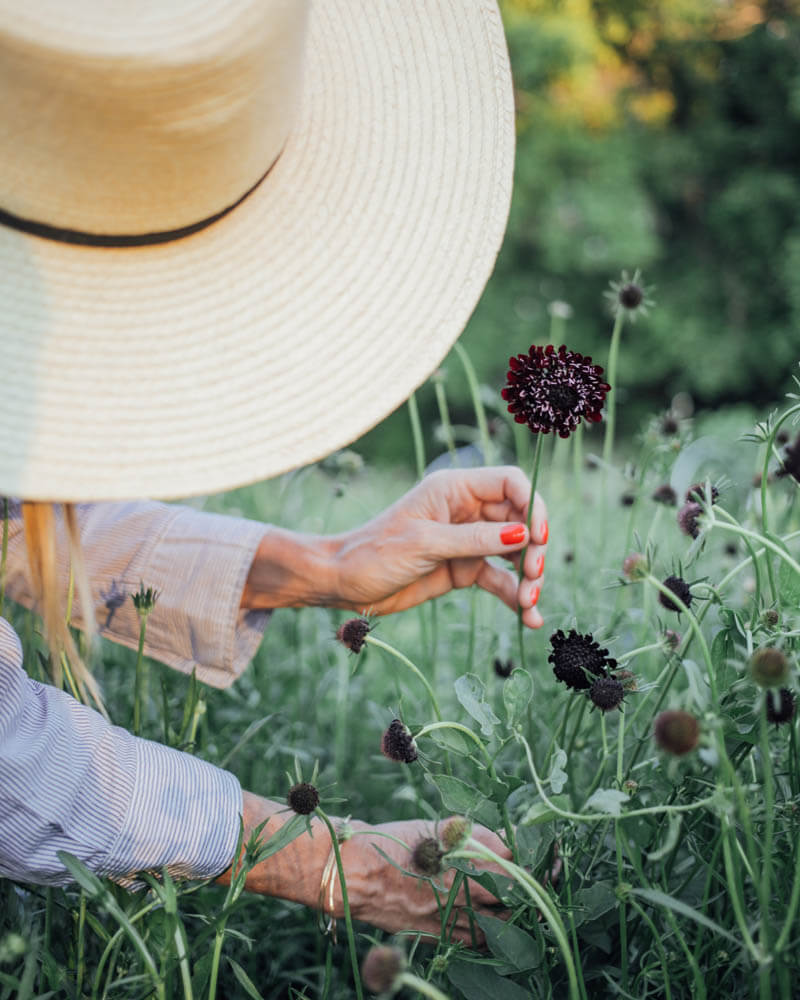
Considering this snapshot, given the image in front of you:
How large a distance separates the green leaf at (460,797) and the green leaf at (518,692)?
0.07 metres

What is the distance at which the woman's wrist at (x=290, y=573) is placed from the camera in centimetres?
120

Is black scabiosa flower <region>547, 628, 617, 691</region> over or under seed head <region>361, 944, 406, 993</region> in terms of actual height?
over

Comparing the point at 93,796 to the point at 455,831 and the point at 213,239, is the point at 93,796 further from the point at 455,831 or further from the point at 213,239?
the point at 213,239

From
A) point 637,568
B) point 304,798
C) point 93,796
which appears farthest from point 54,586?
point 637,568

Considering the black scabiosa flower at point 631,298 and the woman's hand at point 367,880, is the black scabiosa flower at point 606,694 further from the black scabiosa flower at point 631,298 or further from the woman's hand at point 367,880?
the black scabiosa flower at point 631,298

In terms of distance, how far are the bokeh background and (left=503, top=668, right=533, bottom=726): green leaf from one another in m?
6.76

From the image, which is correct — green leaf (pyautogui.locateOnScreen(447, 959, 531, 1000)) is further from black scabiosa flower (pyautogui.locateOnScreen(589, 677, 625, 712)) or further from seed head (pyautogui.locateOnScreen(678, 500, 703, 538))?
seed head (pyautogui.locateOnScreen(678, 500, 703, 538))

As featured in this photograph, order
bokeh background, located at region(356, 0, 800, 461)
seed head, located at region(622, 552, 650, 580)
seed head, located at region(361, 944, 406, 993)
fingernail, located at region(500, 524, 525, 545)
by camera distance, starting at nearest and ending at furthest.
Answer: seed head, located at region(361, 944, 406, 993) → seed head, located at region(622, 552, 650, 580) → fingernail, located at region(500, 524, 525, 545) → bokeh background, located at region(356, 0, 800, 461)

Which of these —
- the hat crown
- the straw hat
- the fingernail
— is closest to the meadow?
the fingernail

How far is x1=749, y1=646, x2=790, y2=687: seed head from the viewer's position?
0.60 meters

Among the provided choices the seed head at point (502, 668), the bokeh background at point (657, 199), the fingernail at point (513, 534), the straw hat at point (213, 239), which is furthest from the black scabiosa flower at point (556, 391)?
the bokeh background at point (657, 199)

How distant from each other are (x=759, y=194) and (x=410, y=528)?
7639mm

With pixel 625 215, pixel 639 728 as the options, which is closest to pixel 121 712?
pixel 639 728

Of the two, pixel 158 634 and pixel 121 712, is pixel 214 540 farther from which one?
pixel 121 712
